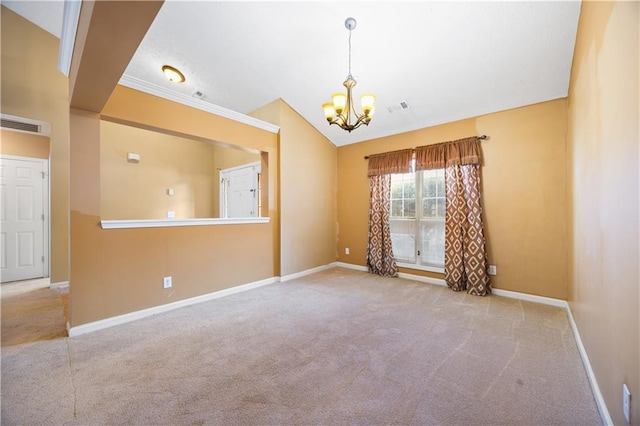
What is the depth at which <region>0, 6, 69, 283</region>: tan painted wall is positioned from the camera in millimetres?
3299

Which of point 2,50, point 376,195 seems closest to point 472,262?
point 376,195

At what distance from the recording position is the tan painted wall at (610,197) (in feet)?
3.58

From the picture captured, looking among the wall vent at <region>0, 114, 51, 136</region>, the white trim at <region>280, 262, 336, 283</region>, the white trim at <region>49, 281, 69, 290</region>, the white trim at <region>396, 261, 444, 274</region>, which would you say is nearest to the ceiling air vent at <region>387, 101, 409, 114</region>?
the white trim at <region>396, 261, 444, 274</region>

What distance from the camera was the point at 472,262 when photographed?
3.56 metres

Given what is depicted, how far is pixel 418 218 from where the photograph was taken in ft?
14.0

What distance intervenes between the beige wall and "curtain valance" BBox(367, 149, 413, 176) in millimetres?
930

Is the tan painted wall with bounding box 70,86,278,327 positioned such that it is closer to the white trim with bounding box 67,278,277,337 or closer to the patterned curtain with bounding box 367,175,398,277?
the white trim with bounding box 67,278,277,337

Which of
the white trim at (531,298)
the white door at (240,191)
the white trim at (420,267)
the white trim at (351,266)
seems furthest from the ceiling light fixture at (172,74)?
the white trim at (531,298)

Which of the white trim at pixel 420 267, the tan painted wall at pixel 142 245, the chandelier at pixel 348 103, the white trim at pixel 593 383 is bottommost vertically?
the white trim at pixel 593 383

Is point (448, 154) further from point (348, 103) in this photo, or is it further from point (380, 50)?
point (348, 103)

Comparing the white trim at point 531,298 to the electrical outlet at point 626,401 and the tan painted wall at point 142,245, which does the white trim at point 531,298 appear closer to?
the electrical outlet at point 626,401

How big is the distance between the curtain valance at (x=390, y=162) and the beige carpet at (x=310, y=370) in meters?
2.30

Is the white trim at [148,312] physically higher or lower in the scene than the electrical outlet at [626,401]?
lower

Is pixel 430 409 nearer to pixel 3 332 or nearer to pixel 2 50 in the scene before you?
pixel 3 332
